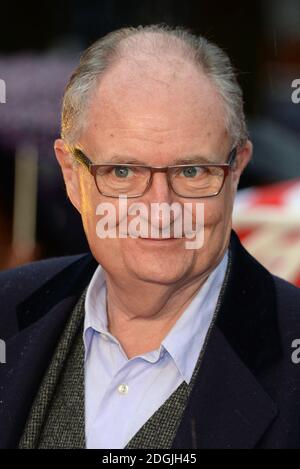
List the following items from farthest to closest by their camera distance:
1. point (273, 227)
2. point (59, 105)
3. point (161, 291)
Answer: point (59, 105) → point (273, 227) → point (161, 291)

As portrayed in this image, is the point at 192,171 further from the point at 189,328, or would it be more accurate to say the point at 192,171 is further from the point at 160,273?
the point at 189,328

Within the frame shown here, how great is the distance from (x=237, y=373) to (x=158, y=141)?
0.55 m

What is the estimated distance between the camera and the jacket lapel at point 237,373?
2.21 metres

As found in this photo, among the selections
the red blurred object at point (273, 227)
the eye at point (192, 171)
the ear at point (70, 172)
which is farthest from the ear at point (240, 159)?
the red blurred object at point (273, 227)

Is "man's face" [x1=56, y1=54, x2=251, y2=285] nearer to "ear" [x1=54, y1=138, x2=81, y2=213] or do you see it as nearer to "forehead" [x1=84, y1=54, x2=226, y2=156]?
"forehead" [x1=84, y1=54, x2=226, y2=156]

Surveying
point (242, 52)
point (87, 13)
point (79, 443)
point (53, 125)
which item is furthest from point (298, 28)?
point (79, 443)

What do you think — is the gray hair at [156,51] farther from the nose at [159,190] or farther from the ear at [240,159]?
the nose at [159,190]

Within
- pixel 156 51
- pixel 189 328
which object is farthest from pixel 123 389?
pixel 156 51

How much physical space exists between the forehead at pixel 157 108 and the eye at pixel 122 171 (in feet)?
0.16

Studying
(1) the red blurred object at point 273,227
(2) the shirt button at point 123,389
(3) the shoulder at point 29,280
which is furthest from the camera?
(1) the red blurred object at point 273,227

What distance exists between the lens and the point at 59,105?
457 cm

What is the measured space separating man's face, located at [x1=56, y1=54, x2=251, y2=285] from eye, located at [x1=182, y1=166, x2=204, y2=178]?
4cm

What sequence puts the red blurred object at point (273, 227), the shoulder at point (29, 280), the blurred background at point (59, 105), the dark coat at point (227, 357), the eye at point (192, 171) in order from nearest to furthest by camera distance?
the dark coat at point (227, 357) → the eye at point (192, 171) → the shoulder at point (29, 280) → the red blurred object at point (273, 227) → the blurred background at point (59, 105)
